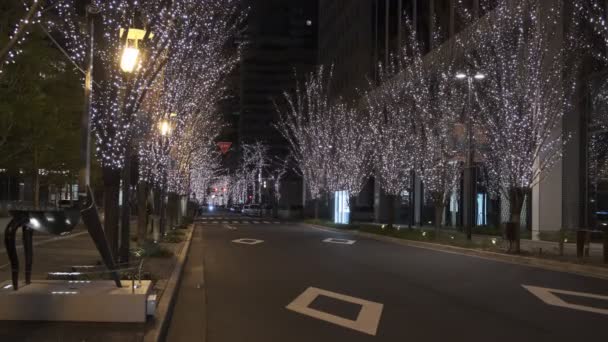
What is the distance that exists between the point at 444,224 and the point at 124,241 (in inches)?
1348

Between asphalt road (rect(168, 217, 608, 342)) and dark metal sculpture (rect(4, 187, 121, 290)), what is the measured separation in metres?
1.66

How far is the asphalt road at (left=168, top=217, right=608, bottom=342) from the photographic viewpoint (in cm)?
917

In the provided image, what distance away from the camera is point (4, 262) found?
14672 mm

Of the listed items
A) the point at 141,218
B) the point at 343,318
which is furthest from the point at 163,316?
the point at 141,218

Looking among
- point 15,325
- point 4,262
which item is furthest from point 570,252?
point 15,325

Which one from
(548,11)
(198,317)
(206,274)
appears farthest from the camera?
(548,11)

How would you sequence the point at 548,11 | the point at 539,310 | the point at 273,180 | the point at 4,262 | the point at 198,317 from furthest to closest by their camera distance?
the point at 273,180
the point at 548,11
the point at 4,262
the point at 539,310
the point at 198,317

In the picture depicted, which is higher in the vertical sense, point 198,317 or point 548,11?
point 548,11

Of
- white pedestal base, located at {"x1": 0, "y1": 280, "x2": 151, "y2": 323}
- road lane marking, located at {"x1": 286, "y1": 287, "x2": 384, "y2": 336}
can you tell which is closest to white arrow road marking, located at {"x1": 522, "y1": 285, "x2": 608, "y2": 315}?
road lane marking, located at {"x1": 286, "y1": 287, "x2": 384, "y2": 336}

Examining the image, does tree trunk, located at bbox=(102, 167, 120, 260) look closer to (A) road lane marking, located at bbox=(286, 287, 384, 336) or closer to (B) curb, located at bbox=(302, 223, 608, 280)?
(A) road lane marking, located at bbox=(286, 287, 384, 336)

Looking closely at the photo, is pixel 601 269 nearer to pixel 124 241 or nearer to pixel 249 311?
pixel 249 311

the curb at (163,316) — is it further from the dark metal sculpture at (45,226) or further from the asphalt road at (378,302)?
the dark metal sculpture at (45,226)

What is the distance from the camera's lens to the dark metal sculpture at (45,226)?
8344 mm

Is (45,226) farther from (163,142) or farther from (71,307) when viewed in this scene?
(163,142)
